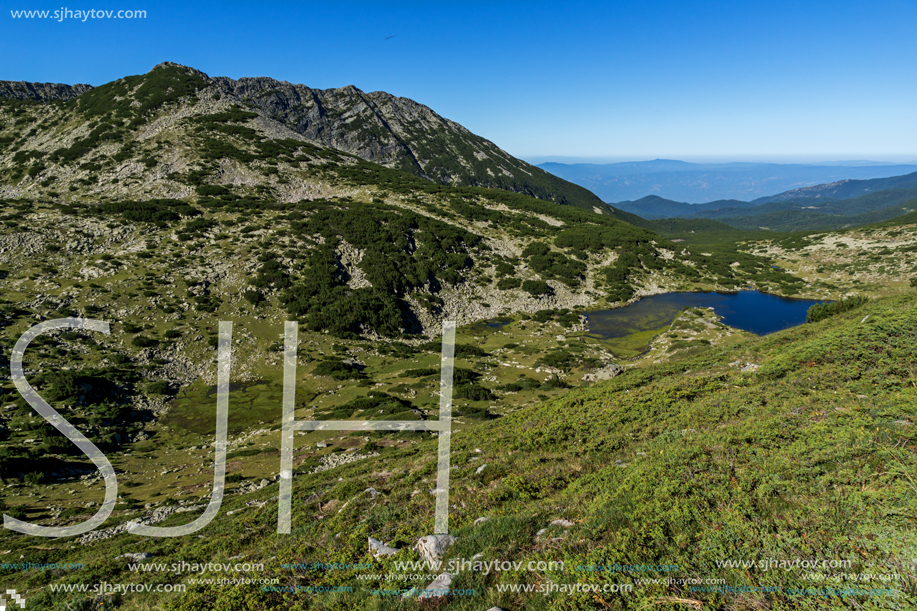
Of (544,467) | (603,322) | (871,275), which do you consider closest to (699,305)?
(603,322)

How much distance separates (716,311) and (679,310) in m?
6.35

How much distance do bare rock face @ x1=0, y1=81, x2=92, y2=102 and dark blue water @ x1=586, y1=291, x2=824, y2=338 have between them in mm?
171516

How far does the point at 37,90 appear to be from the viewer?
4823 inches

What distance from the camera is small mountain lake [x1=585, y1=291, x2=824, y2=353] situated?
164 ft

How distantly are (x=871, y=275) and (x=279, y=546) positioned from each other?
364ft

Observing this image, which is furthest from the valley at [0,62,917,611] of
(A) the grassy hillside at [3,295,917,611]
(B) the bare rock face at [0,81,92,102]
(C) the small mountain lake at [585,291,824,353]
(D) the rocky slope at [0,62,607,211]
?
(D) the rocky slope at [0,62,607,211]

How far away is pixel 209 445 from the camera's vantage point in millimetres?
23875

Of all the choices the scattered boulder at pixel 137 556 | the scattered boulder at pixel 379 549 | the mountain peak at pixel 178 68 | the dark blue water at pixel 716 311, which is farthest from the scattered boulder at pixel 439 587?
the mountain peak at pixel 178 68

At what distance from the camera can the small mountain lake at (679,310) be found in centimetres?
5003

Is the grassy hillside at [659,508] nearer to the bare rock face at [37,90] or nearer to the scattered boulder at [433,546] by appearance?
the scattered boulder at [433,546]
